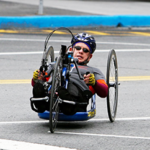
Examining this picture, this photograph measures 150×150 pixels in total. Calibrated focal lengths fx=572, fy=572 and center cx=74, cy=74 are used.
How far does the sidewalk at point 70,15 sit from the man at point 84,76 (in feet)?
36.4

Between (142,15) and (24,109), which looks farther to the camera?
(142,15)

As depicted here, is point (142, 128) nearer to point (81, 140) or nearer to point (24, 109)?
point (81, 140)

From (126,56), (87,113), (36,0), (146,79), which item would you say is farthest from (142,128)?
(36,0)

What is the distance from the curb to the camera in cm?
1758

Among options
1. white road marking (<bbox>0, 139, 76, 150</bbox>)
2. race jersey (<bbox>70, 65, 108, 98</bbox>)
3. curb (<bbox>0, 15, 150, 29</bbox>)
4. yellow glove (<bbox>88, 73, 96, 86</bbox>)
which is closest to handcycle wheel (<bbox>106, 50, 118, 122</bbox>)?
race jersey (<bbox>70, 65, 108, 98</bbox>)

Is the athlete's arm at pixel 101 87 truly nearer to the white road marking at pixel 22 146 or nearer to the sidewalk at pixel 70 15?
the white road marking at pixel 22 146

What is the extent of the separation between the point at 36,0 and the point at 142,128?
1882 cm

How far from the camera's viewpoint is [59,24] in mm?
18141

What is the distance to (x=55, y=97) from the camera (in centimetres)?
588

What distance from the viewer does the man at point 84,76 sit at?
609 cm

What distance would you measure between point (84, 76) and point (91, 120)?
0.89 m

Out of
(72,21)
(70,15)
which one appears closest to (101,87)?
(72,21)

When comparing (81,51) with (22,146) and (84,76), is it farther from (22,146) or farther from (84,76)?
(22,146)

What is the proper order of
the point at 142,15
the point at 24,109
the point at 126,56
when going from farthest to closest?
1. the point at 142,15
2. the point at 126,56
3. the point at 24,109
